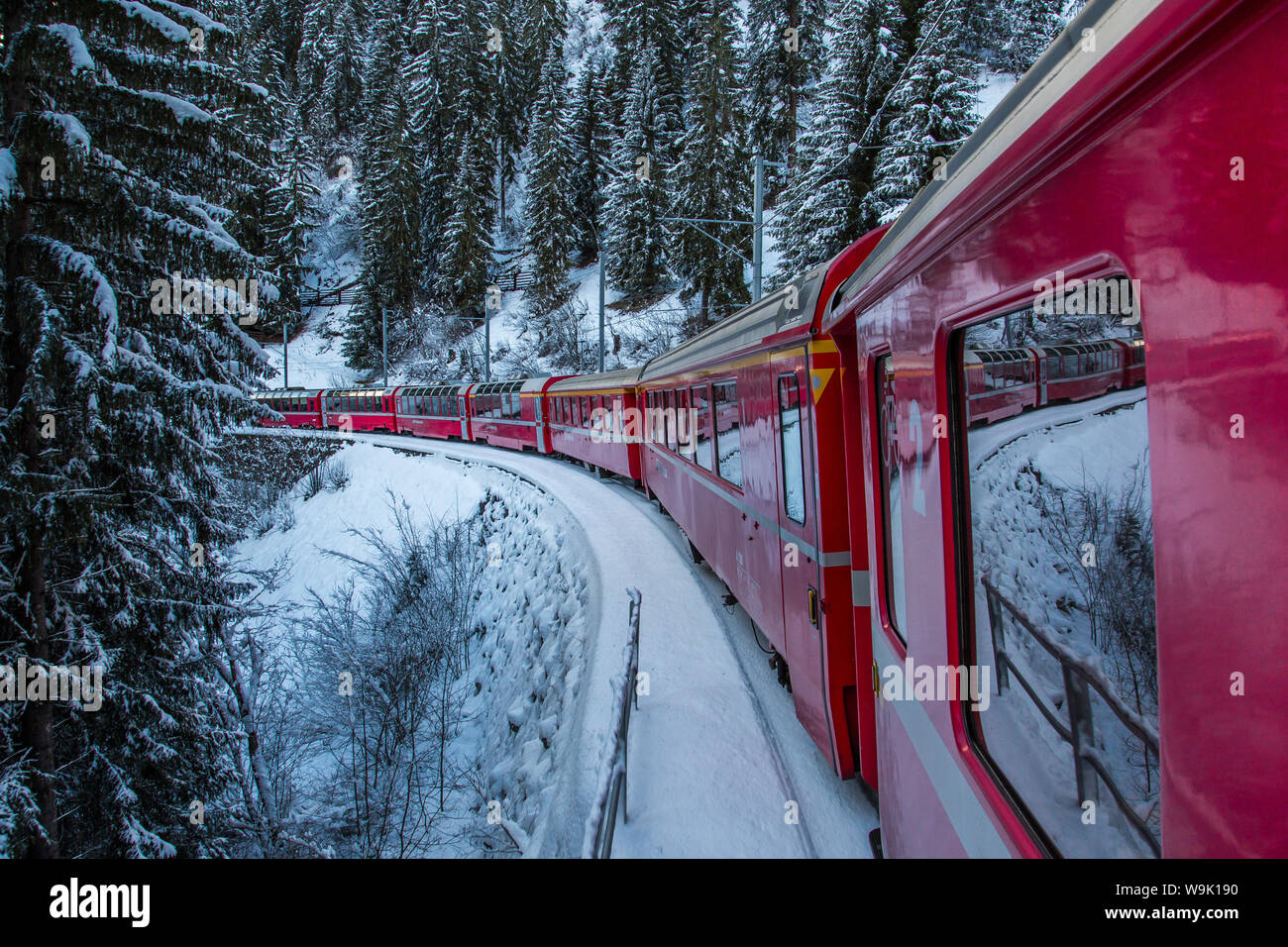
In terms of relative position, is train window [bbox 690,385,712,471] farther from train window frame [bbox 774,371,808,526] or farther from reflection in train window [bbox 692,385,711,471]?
train window frame [bbox 774,371,808,526]

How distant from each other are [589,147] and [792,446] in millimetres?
45317

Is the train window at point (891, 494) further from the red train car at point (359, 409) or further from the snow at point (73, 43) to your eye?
the red train car at point (359, 409)

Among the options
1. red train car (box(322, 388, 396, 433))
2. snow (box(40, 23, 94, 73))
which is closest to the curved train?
snow (box(40, 23, 94, 73))

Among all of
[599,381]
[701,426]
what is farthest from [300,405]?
[701,426]

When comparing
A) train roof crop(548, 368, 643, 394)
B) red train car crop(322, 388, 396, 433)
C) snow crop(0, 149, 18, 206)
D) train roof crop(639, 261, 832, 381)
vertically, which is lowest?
train roof crop(639, 261, 832, 381)

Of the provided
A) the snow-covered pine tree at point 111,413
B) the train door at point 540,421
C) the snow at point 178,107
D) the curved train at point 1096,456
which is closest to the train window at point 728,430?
the curved train at point 1096,456

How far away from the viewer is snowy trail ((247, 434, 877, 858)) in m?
4.14

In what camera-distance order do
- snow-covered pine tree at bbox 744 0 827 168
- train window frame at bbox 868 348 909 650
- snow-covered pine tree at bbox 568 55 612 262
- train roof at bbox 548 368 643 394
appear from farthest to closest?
snow-covered pine tree at bbox 568 55 612 262 → snow-covered pine tree at bbox 744 0 827 168 → train roof at bbox 548 368 643 394 → train window frame at bbox 868 348 909 650

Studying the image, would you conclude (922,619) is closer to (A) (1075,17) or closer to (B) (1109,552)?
(B) (1109,552)

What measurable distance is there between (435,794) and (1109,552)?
860cm

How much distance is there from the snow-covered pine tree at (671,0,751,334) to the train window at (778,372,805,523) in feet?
87.4

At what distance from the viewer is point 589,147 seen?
4400 cm

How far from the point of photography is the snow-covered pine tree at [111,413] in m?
6.16

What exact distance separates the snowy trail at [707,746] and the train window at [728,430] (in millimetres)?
1944
